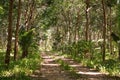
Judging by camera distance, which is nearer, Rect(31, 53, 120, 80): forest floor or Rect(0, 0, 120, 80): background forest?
Rect(31, 53, 120, 80): forest floor

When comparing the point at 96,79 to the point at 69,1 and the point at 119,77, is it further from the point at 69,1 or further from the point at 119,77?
the point at 69,1

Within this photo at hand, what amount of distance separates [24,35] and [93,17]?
2928 cm

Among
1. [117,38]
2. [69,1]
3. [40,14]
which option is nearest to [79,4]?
[69,1]

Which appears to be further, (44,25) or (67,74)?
(44,25)

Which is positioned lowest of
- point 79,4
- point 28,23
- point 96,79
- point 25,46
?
point 96,79

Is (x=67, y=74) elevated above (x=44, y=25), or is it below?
below

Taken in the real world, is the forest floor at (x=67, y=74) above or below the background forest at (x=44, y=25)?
below

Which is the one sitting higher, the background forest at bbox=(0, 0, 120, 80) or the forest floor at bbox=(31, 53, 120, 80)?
the background forest at bbox=(0, 0, 120, 80)

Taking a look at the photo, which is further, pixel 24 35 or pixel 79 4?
pixel 79 4

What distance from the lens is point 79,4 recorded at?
1769 inches

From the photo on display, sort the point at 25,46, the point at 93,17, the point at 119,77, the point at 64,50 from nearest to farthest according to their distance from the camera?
the point at 119,77, the point at 25,46, the point at 93,17, the point at 64,50

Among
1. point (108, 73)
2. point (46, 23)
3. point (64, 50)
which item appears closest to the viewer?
point (108, 73)

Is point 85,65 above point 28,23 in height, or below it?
below

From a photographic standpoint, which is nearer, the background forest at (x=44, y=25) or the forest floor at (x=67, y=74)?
the forest floor at (x=67, y=74)
